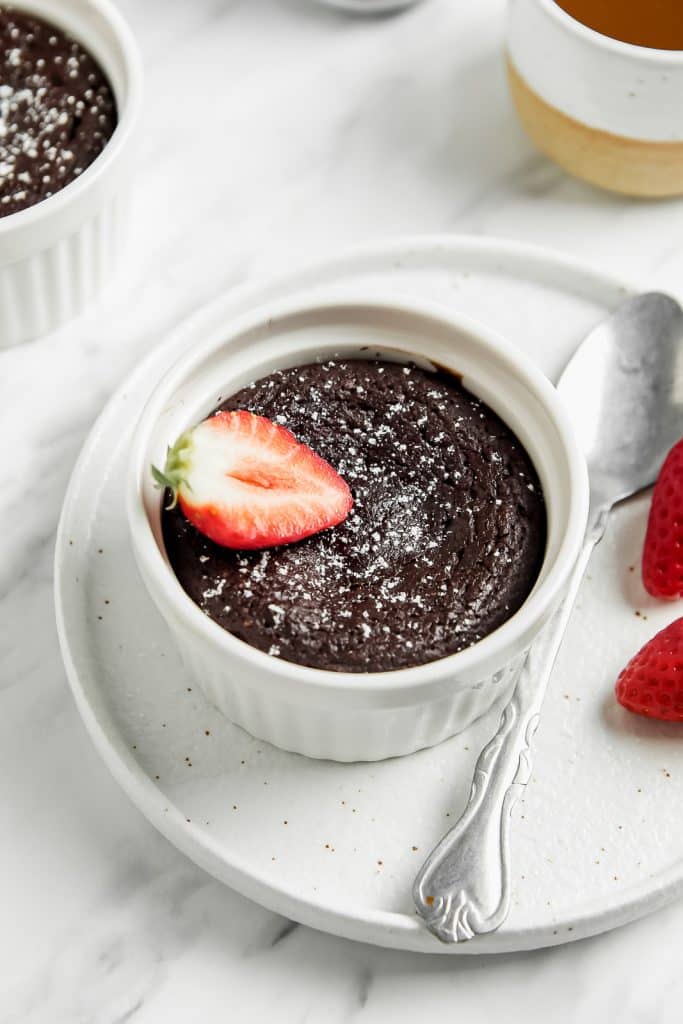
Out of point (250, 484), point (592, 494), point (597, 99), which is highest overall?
point (597, 99)

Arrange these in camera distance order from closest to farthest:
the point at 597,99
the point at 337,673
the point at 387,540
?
the point at 337,673
the point at 387,540
the point at 597,99

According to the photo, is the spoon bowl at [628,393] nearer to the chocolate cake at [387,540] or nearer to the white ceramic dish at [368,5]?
the chocolate cake at [387,540]

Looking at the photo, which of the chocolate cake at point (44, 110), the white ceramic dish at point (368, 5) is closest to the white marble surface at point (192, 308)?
the white ceramic dish at point (368, 5)

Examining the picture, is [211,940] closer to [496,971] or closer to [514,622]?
[496,971]

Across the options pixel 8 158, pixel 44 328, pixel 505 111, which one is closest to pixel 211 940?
pixel 44 328

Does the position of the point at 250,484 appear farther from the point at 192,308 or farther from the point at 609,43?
the point at 609,43

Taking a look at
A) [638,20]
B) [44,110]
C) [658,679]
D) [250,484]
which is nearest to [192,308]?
[44,110]

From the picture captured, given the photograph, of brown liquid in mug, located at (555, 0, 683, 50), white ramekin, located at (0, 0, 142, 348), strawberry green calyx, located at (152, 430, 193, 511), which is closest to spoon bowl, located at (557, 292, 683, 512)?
brown liquid in mug, located at (555, 0, 683, 50)
